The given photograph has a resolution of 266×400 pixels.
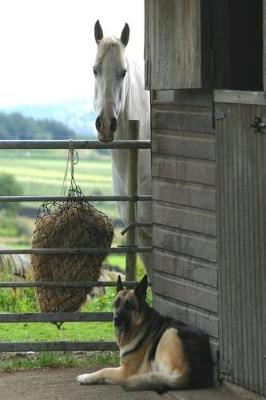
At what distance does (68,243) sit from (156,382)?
5.66 ft

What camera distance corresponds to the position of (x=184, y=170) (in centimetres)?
686

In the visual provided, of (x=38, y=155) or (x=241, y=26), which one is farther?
(x=38, y=155)

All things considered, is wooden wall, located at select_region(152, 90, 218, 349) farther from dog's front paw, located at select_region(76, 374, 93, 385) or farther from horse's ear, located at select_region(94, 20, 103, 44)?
horse's ear, located at select_region(94, 20, 103, 44)

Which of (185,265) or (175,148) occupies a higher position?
(175,148)

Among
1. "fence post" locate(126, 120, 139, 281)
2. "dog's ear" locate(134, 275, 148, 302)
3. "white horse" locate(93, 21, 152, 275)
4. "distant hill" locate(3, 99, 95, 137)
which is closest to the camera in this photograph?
"dog's ear" locate(134, 275, 148, 302)

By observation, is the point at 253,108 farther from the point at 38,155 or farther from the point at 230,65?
the point at 38,155

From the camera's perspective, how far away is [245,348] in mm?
6102

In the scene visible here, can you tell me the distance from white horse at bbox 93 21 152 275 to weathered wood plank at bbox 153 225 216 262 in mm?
885

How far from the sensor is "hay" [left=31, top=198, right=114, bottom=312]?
7.77 meters

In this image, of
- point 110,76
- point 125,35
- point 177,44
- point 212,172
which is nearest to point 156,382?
point 212,172

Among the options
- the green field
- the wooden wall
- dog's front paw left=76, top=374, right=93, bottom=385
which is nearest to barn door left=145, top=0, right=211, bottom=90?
the wooden wall

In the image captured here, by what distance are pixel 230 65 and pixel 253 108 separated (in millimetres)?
830

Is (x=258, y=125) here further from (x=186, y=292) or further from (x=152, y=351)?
(x=152, y=351)

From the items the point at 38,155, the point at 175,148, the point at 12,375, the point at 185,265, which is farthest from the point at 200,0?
the point at 38,155
